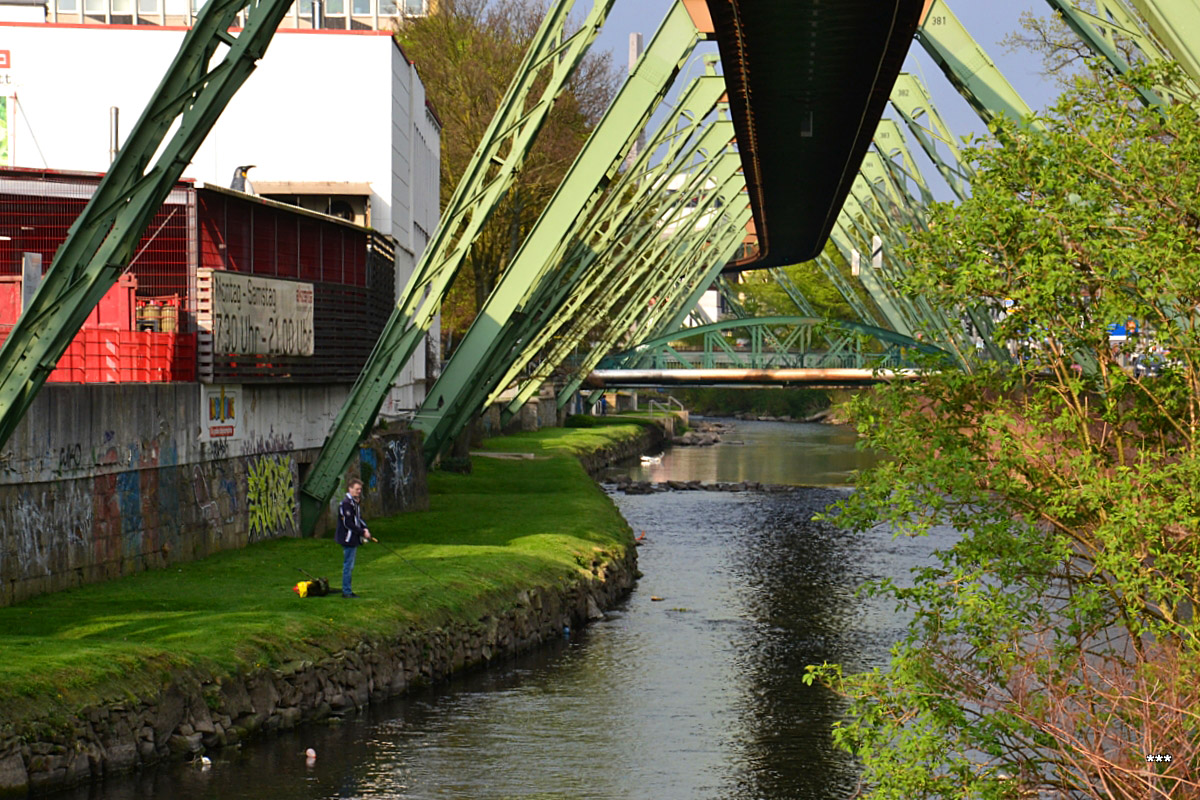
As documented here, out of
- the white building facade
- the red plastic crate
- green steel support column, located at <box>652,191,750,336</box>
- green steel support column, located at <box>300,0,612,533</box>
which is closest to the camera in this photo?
the red plastic crate

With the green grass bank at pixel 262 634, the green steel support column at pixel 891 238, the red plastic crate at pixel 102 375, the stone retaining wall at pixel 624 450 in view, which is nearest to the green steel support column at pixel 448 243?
the green grass bank at pixel 262 634

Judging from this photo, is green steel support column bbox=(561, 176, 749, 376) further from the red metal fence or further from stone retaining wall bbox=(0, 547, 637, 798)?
stone retaining wall bbox=(0, 547, 637, 798)

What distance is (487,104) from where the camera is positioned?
62.0 m

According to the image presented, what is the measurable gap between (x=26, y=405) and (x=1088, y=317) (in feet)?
43.3

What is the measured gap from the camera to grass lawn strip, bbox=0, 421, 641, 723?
18.1 meters

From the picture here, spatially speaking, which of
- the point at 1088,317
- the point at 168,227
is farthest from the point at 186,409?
the point at 1088,317

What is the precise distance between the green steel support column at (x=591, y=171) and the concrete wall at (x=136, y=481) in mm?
4657

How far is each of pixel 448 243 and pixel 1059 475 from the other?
1862cm

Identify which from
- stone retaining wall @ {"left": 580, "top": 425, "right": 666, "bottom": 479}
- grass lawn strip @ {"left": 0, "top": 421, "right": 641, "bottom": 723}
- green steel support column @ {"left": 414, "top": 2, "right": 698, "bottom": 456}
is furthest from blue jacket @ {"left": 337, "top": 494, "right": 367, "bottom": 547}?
stone retaining wall @ {"left": 580, "top": 425, "right": 666, "bottom": 479}

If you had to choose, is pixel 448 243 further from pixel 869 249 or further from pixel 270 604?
pixel 869 249

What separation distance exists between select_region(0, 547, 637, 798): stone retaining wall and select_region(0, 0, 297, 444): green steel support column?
4.52 m

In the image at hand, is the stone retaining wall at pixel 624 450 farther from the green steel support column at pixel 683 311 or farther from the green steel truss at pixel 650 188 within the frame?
the green steel truss at pixel 650 188

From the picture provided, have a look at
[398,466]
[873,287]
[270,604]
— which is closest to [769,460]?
[873,287]

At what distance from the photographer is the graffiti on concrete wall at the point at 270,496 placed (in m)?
30.2
